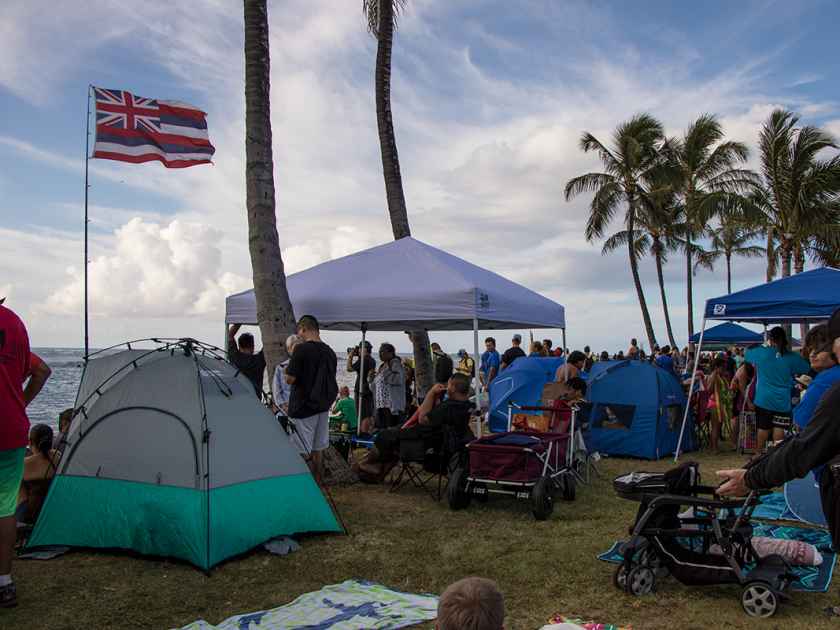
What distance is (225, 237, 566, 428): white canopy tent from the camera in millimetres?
8383

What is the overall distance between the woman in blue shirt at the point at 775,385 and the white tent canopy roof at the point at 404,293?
2.89 m

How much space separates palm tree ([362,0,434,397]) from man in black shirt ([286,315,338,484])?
510 cm

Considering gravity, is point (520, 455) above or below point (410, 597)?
above

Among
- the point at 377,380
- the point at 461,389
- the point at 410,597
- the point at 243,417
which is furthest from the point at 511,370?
the point at 410,597

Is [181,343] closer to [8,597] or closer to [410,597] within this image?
[8,597]

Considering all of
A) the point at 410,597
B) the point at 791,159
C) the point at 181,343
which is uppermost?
the point at 791,159

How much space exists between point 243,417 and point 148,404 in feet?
2.28

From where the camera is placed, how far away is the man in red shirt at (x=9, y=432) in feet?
13.7

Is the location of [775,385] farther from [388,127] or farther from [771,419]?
[388,127]

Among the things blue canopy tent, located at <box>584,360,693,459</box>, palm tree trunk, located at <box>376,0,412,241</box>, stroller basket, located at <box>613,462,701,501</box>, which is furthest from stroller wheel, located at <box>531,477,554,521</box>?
palm tree trunk, located at <box>376,0,412,241</box>

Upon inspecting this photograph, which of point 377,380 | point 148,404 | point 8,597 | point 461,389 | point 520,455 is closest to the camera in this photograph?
point 8,597

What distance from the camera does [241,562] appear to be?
199 inches

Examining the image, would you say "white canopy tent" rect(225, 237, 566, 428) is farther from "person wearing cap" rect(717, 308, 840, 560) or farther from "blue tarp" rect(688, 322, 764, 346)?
"blue tarp" rect(688, 322, 764, 346)

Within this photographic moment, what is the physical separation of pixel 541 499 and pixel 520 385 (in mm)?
4922
